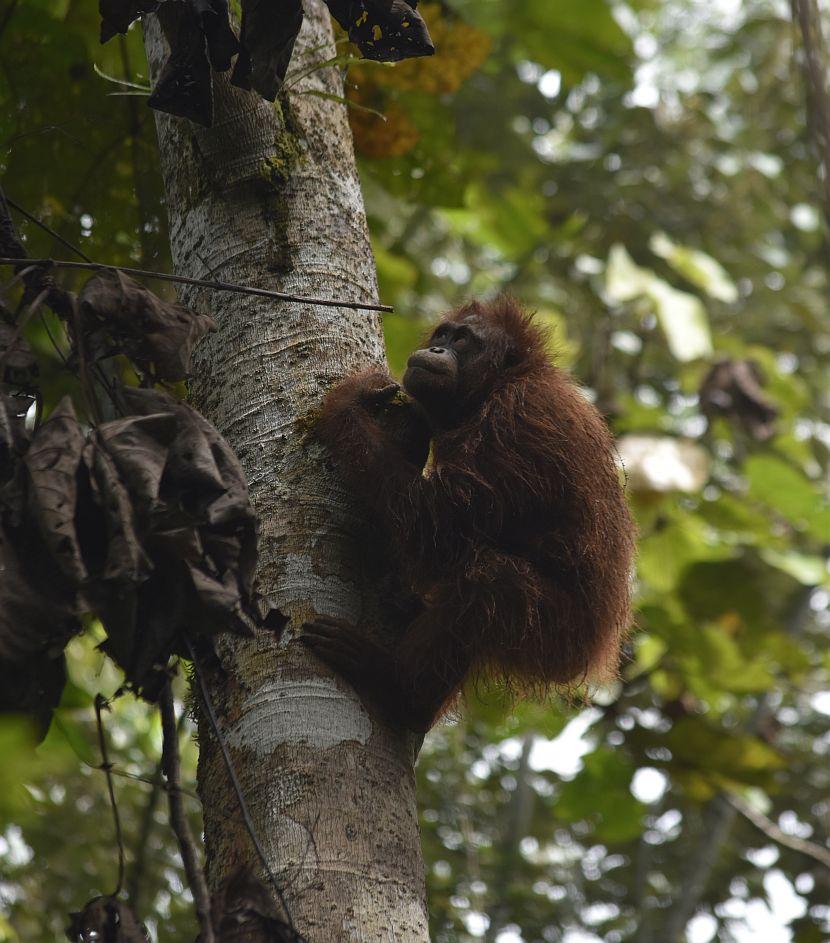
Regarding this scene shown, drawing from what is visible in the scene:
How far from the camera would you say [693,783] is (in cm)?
577

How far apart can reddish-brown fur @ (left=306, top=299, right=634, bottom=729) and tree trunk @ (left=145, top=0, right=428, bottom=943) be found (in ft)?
0.94

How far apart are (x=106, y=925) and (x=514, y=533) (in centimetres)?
208

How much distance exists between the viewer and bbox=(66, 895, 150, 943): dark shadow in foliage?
187cm

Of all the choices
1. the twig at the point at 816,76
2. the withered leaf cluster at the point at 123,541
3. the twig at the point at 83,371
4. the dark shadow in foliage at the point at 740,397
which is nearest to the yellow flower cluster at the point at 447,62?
the dark shadow in foliage at the point at 740,397

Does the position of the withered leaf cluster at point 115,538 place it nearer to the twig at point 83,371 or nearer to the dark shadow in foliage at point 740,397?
the twig at point 83,371

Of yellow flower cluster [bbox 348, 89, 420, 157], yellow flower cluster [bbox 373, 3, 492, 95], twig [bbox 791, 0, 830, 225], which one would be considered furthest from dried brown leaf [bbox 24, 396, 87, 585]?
yellow flower cluster [bbox 373, 3, 492, 95]

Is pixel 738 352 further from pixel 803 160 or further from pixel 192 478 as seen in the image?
pixel 192 478

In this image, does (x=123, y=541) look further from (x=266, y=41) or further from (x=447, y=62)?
(x=447, y=62)

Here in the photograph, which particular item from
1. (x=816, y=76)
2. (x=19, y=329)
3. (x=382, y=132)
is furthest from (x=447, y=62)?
(x=19, y=329)

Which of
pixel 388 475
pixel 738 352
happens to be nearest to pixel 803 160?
pixel 738 352

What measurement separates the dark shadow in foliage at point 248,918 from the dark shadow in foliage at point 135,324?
1.00m

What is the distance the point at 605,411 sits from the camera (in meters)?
6.90

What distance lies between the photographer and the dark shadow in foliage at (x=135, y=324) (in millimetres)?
2201

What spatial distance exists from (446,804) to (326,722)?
428 cm
